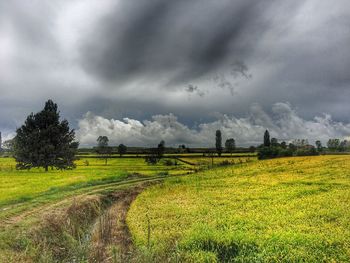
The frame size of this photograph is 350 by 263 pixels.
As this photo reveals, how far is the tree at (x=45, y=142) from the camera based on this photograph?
7875cm

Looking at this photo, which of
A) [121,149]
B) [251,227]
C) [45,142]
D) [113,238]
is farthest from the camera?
[121,149]

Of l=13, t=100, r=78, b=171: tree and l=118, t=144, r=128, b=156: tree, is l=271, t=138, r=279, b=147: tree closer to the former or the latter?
l=118, t=144, r=128, b=156: tree

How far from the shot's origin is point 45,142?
80062 millimetres

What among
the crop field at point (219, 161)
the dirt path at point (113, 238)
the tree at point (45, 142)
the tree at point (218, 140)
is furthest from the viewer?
the tree at point (218, 140)

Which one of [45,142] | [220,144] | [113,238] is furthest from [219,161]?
[113,238]

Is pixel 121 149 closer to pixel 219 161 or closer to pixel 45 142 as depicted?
pixel 219 161

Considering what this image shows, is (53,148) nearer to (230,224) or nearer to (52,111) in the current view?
(52,111)

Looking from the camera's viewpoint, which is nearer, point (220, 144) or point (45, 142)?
point (45, 142)

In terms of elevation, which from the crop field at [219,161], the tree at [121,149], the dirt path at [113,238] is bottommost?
the dirt path at [113,238]

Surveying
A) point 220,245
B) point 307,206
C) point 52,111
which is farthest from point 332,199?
point 52,111

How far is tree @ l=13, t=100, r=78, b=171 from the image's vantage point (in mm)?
78750

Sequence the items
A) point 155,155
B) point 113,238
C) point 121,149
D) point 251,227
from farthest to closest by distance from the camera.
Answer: point 121,149, point 155,155, point 113,238, point 251,227

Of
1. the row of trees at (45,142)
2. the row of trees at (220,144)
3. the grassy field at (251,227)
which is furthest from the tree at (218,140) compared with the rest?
the grassy field at (251,227)

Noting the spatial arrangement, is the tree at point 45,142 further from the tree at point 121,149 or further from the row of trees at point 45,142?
the tree at point 121,149
